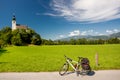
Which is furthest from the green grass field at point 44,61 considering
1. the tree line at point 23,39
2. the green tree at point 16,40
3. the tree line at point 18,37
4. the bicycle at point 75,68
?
the tree line at point 23,39

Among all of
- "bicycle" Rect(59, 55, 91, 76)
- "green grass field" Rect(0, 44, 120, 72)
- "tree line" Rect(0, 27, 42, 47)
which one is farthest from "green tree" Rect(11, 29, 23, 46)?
"bicycle" Rect(59, 55, 91, 76)

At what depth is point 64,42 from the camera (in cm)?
9494

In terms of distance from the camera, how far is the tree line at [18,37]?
7738 cm

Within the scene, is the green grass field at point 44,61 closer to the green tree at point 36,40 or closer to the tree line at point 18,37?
the tree line at point 18,37

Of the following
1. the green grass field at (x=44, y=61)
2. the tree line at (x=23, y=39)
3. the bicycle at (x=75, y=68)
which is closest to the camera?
the bicycle at (x=75, y=68)

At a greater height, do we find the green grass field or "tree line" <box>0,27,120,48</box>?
"tree line" <box>0,27,120,48</box>

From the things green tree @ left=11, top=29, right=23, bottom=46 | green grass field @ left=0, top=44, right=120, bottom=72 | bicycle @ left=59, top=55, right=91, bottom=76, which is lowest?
green grass field @ left=0, top=44, right=120, bottom=72

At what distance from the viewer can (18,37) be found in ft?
254

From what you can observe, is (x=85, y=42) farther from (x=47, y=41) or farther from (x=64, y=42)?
(x=47, y=41)

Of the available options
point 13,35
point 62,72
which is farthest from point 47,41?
point 62,72

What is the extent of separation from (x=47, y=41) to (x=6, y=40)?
2397 centimetres

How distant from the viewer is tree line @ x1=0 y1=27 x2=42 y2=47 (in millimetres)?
77375

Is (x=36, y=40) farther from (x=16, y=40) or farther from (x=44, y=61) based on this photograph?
(x=44, y=61)

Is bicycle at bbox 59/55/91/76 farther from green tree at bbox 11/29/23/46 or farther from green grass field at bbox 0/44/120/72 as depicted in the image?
green tree at bbox 11/29/23/46
